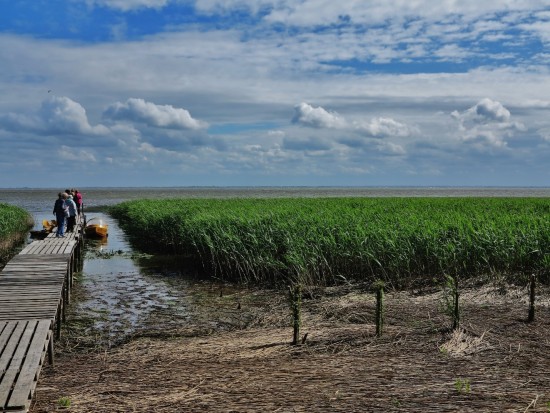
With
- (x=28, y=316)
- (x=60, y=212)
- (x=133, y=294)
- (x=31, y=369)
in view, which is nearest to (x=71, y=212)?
(x=60, y=212)

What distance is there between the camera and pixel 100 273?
2084 cm

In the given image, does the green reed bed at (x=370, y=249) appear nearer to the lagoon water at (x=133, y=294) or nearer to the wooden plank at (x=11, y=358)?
the lagoon water at (x=133, y=294)

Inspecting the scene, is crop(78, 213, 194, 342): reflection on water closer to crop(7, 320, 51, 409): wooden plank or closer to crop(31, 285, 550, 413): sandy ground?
crop(31, 285, 550, 413): sandy ground

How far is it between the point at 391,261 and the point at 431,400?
928 cm

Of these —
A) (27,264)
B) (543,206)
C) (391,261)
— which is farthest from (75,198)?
(543,206)

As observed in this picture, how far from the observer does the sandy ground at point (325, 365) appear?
6488mm

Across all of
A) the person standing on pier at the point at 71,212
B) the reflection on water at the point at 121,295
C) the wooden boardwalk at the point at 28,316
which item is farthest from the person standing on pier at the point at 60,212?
the wooden boardwalk at the point at 28,316

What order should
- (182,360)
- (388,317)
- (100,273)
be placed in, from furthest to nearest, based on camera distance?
(100,273) → (388,317) → (182,360)

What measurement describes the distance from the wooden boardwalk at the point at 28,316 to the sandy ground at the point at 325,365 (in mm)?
436

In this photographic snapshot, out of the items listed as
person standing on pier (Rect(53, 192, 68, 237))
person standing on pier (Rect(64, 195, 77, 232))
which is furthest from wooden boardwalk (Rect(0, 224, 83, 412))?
person standing on pier (Rect(64, 195, 77, 232))

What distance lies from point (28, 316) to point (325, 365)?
5405 mm

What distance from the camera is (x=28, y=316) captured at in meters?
10.0

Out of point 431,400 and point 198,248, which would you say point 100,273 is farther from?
point 431,400

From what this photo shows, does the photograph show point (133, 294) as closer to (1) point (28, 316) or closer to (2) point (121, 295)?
(2) point (121, 295)
